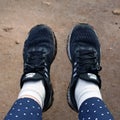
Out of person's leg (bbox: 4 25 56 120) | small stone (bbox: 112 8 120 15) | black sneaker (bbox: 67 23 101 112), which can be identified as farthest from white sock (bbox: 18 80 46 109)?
small stone (bbox: 112 8 120 15)

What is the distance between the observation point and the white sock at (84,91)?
4.76ft

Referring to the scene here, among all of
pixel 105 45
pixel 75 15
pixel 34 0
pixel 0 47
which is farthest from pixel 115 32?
pixel 0 47

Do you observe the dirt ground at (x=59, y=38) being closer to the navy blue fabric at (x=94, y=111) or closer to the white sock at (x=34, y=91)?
the white sock at (x=34, y=91)

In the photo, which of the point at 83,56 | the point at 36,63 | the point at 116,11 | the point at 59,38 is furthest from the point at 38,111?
the point at 116,11

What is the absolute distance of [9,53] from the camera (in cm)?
185

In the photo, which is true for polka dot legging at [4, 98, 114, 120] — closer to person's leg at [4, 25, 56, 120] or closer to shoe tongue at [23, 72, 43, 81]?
person's leg at [4, 25, 56, 120]

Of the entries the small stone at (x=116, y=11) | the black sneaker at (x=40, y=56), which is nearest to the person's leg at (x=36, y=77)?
the black sneaker at (x=40, y=56)

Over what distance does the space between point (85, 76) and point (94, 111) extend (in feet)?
0.83

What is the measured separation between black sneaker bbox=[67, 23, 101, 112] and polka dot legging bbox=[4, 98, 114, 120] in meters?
0.16

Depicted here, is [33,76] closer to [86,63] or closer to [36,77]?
[36,77]

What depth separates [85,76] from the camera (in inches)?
60.8

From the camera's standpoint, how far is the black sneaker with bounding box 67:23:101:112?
5.12ft

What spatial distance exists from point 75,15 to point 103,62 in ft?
1.15

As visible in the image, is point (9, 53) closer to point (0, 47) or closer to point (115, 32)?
point (0, 47)
